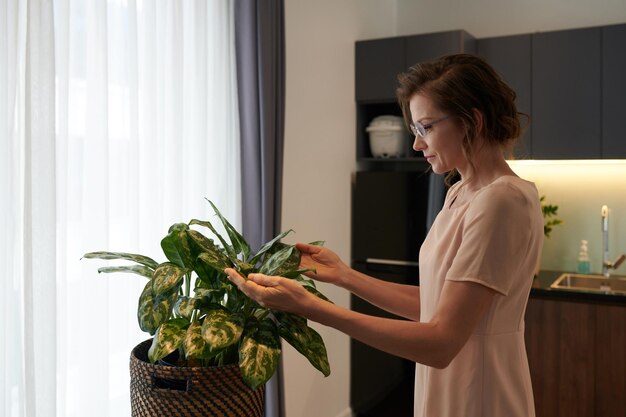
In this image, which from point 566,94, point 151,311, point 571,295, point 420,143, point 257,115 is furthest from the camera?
point 566,94

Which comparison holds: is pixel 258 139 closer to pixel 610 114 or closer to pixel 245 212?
pixel 245 212

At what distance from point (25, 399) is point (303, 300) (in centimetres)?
101

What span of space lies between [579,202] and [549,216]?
0.63ft

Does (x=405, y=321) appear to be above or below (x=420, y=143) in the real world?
below

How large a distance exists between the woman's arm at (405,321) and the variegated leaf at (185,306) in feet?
0.38

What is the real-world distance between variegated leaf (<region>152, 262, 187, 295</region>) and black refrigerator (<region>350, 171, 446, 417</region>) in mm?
2514

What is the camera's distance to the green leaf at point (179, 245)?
4.92 feet

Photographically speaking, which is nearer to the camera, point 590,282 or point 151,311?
point 151,311

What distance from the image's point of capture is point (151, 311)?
4.74ft

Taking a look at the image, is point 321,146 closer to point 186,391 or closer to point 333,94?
point 333,94

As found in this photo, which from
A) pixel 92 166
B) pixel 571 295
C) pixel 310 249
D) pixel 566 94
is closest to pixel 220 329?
pixel 310 249

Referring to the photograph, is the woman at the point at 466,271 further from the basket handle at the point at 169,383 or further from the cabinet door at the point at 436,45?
the cabinet door at the point at 436,45

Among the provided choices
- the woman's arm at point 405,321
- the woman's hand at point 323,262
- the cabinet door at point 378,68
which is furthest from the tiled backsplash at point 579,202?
the woman's arm at point 405,321

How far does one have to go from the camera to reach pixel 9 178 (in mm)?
1855
